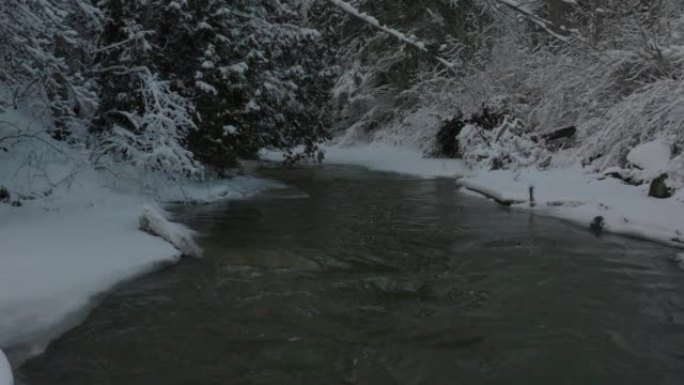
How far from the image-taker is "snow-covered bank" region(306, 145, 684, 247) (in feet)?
30.8

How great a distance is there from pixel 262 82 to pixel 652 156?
286 inches

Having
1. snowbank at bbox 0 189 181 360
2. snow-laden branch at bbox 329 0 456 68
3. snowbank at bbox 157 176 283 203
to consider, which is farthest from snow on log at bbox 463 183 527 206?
snowbank at bbox 0 189 181 360

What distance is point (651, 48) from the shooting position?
40.6 feet

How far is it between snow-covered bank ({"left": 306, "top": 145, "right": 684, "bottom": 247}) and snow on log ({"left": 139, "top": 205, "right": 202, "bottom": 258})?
581 cm

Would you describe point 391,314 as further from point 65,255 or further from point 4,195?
point 4,195

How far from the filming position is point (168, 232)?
8.27 metres

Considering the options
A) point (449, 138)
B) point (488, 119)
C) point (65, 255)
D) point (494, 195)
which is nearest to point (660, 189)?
point (494, 195)

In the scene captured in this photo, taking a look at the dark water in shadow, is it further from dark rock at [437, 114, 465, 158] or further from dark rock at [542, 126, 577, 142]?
dark rock at [437, 114, 465, 158]

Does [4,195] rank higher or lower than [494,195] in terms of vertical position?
higher

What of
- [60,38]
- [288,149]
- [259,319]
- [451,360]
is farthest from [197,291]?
[288,149]

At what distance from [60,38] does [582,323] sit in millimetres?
6985

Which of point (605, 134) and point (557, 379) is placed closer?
point (557, 379)

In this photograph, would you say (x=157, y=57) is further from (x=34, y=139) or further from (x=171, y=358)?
(x=171, y=358)

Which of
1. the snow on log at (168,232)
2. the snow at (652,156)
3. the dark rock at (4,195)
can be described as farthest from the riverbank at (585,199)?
the dark rock at (4,195)
